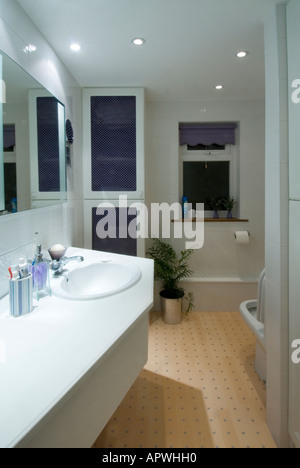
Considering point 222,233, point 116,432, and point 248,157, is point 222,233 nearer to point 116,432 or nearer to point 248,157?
point 248,157

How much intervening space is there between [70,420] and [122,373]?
0.30 meters

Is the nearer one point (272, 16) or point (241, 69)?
point (272, 16)

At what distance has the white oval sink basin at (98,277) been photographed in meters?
1.32

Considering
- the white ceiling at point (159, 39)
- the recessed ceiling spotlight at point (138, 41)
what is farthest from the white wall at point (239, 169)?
the recessed ceiling spotlight at point (138, 41)

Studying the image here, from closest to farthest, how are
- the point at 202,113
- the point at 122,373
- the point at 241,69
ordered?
the point at 122,373 → the point at 241,69 → the point at 202,113

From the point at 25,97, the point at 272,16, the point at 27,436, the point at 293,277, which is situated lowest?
the point at 27,436

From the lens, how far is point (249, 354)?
2.03m

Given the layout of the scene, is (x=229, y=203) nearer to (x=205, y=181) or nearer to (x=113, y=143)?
(x=205, y=181)

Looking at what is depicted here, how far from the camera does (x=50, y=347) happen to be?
0.71 m

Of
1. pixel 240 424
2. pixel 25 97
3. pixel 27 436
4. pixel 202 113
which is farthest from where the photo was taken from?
pixel 202 113

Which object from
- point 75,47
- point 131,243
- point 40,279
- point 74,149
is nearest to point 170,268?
point 131,243

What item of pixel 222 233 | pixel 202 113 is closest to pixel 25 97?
pixel 202 113

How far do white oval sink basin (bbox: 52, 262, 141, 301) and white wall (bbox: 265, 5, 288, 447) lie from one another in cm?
71

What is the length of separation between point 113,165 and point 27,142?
3.46 feet
